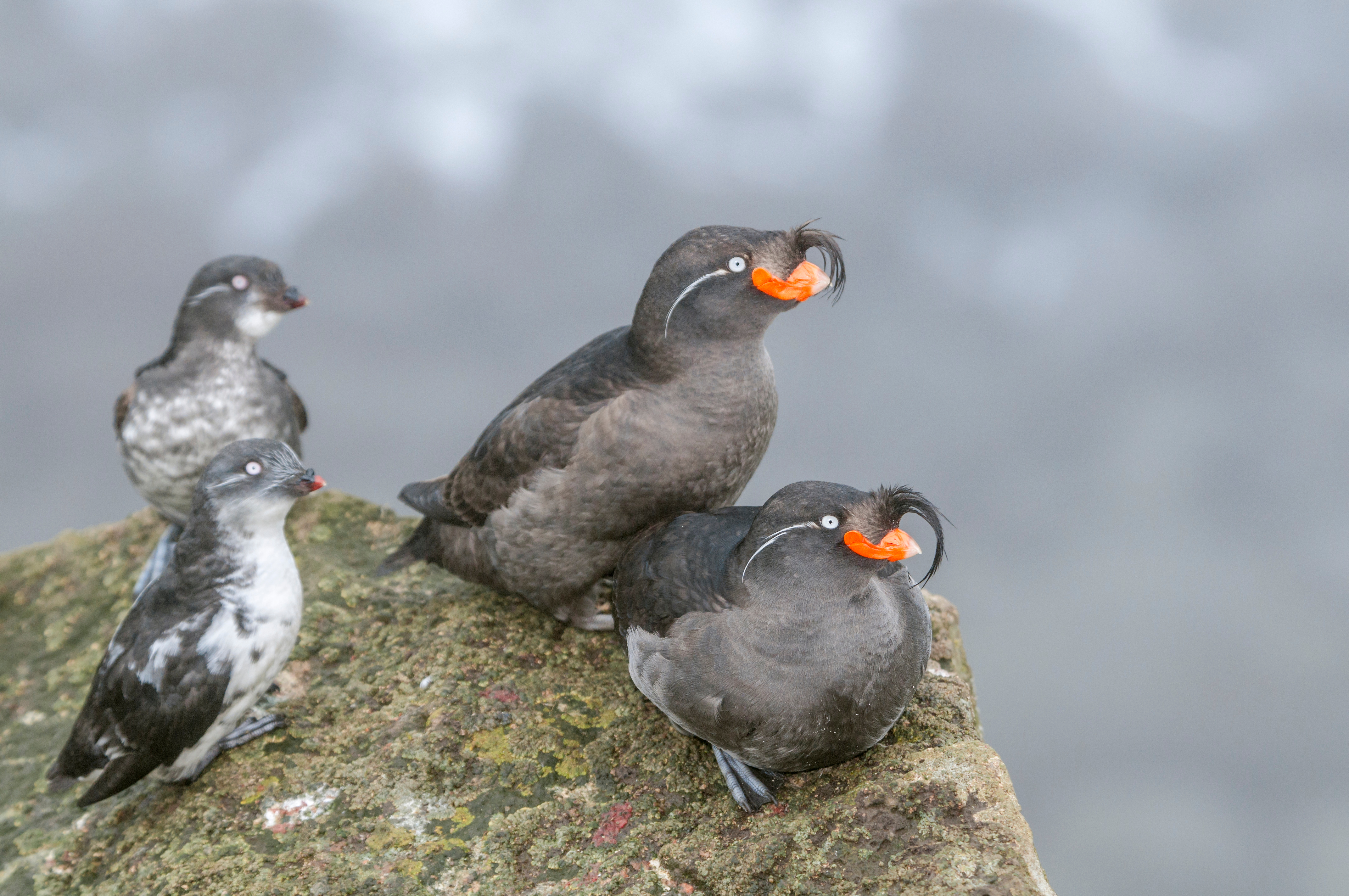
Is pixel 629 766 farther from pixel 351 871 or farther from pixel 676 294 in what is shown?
pixel 676 294

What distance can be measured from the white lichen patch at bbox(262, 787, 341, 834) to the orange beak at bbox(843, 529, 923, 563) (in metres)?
2.62

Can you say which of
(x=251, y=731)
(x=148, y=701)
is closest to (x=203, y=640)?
(x=148, y=701)

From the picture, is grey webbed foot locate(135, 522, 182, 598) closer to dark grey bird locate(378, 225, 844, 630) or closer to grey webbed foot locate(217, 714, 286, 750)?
grey webbed foot locate(217, 714, 286, 750)

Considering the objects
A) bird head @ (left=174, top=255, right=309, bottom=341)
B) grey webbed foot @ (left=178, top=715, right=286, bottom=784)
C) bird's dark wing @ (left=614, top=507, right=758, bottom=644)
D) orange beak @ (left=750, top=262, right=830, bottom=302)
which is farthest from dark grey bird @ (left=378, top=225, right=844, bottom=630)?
bird head @ (left=174, top=255, right=309, bottom=341)

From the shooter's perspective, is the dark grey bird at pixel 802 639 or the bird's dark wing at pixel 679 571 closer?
the dark grey bird at pixel 802 639

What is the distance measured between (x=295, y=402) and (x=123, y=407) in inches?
A: 42.5

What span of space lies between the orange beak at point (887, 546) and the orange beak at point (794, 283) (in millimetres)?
1274

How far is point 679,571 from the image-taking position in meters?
4.69

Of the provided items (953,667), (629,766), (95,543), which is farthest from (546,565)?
(95,543)

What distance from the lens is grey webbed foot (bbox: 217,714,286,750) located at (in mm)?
5277

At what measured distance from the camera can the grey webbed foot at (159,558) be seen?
6.93m

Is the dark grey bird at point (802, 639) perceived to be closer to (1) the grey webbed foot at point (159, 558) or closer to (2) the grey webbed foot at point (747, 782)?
(2) the grey webbed foot at point (747, 782)

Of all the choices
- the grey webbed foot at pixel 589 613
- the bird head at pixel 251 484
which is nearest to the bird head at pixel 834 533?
the grey webbed foot at pixel 589 613

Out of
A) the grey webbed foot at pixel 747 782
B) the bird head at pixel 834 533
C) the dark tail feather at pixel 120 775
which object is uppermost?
the bird head at pixel 834 533
